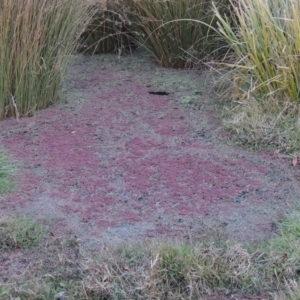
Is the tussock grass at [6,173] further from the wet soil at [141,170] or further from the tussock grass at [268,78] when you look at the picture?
the tussock grass at [268,78]

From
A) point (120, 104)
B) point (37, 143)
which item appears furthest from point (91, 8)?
point (37, 143)

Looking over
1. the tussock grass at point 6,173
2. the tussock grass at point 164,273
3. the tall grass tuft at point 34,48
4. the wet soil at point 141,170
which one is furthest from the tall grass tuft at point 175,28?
the tussock grass at point 164,273

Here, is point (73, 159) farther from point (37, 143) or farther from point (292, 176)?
point (292, 176)

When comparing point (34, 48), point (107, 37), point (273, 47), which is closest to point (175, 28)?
point (107, 37)

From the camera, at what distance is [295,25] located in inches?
181

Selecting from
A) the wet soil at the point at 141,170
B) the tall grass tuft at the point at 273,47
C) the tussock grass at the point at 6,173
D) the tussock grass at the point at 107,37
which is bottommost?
the wet soil at the point at 141,170

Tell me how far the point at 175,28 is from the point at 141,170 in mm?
2235

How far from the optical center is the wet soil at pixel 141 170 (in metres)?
3.67

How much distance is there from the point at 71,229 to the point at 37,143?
1.25 m

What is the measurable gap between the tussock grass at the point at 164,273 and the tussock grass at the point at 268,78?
1.43 metres

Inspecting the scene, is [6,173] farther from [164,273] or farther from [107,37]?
[107,37]

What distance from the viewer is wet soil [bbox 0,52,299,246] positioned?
12.0ft

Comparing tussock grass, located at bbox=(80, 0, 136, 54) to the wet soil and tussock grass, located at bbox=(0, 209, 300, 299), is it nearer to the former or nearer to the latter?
the wet soil

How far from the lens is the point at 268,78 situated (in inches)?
193
